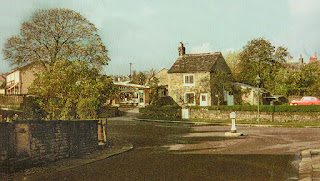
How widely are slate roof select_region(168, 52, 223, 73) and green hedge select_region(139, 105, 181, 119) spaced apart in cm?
871

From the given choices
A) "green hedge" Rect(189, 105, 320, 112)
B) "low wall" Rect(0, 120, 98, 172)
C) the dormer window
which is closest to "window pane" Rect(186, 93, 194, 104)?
the dormer window

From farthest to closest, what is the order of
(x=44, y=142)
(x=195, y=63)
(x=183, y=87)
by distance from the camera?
(x=195, y=63) < (x=183, y=87) < (x=44, y=142)

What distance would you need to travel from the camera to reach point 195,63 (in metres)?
40.5

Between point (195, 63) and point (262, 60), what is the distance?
1274 centimetres

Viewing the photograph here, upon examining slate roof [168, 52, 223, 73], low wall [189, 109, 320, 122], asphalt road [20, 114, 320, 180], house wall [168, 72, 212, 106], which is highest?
slate roof [168, 52, 223, 73]

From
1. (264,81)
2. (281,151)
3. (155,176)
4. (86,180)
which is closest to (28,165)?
(86,180)

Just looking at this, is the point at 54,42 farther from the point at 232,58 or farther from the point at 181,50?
the point at 232,58

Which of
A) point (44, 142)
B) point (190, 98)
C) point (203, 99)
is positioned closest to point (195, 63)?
point (190, 98)

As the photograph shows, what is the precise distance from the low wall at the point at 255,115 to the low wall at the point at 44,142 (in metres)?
20.6

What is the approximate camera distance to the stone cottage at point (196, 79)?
38344 mm

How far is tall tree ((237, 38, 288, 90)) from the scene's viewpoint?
45531 mm

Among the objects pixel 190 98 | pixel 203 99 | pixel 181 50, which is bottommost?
pixel 203 99

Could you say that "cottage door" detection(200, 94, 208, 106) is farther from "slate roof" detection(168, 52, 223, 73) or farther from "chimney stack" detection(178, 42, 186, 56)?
"chimney stack" detection(178, 42, 186, 56)

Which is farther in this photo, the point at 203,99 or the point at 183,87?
the point at 183,87
